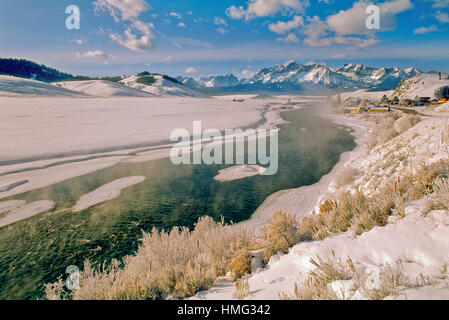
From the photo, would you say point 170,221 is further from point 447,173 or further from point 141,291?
point 447,173

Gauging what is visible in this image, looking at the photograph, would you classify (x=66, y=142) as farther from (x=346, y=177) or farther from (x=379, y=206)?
(x=379, y=206)

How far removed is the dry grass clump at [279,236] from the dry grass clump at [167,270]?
680 millimetres

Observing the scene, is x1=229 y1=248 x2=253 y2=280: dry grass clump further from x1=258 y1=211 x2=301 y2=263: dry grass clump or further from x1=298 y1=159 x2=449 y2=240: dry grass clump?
x1=298 y1=159 x2=449 y2=240: dry grass clump

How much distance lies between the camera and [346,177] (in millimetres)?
9883

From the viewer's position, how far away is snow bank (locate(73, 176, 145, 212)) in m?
9.79

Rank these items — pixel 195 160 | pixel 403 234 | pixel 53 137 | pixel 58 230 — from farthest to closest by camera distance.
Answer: pixel 53 137 < pixel 195 160 < pixel 58 230 < pixel 403 234

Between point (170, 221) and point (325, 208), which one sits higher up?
point (325, 208)

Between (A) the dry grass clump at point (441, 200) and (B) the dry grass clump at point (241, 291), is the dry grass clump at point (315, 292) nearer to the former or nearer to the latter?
(B) the dry grass clump at point (241, 291)

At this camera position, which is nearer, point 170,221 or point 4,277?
point 4,277

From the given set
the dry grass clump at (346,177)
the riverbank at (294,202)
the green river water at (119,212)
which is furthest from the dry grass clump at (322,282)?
the dry grass clump at (346,177)

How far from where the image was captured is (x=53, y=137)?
746 inches

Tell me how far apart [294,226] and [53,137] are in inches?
855

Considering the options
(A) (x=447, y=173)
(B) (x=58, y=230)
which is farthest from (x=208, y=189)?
(A) (x=447, y=173)

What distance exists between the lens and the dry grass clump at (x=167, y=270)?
3.35 meters
